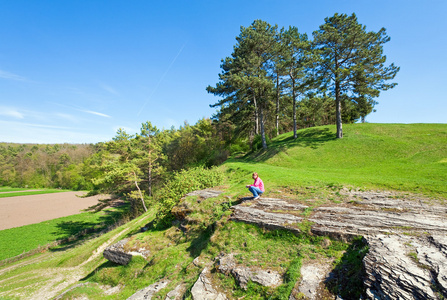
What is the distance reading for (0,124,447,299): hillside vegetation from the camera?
6352mm

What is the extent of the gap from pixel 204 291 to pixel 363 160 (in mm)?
20446

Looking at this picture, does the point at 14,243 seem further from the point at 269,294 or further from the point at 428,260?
the point at 428,260

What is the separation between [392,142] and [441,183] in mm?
13051

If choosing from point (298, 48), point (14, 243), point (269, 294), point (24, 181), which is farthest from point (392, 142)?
point (24, 181)

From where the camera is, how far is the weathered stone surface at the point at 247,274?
586 cm

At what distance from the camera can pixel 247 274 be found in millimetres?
6250

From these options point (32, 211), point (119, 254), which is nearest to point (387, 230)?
point (119, 254)

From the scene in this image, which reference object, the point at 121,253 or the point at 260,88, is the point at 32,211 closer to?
the point at 121,253

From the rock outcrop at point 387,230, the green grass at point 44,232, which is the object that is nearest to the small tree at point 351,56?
the rock outcrop at point 387,230

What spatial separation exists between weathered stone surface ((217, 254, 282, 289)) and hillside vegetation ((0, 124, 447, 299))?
168 mm

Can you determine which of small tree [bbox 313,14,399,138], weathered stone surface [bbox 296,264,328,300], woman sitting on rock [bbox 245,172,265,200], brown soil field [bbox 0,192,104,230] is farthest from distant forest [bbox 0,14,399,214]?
brown soil field [bbox 0,192,104,230]

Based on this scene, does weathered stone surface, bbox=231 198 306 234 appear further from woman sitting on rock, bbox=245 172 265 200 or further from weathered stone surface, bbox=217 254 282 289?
weathered stone surface, bbox=217 254 282 289

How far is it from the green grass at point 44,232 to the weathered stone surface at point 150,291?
29.5m

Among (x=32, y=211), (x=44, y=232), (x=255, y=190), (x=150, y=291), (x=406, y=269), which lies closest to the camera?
(x=406, y=269)
